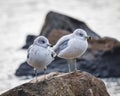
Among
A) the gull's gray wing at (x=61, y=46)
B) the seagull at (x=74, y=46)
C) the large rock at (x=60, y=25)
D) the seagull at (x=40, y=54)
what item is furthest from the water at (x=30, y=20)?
the seagull at (x=40, y=54)

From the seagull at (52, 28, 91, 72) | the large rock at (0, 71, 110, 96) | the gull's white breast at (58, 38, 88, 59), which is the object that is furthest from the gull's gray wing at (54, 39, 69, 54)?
the large rock at (0, 71, 110, 96)

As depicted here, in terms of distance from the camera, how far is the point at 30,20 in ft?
102

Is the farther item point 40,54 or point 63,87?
point 63,87

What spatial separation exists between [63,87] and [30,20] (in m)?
19.0

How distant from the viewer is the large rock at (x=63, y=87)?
12180 millimetres

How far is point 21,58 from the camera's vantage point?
883 inches

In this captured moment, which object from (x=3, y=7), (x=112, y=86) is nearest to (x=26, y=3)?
(x=3, y=7)

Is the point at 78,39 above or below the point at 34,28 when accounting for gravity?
above

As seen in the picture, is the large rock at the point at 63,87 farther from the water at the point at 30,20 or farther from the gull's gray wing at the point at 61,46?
the water at the point at 30,20

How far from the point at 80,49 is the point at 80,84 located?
75cm

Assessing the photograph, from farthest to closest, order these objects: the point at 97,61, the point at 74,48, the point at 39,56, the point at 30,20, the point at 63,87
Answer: the point at 30,20
the point at 97,61
the point at 74,48
the point at 63,87
the point at 39,56

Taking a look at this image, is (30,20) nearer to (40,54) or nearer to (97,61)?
(97,61)

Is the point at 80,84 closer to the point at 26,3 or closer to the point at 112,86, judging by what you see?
the point at 112,86

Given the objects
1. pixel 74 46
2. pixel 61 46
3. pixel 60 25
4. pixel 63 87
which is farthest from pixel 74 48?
pixel 60 25
